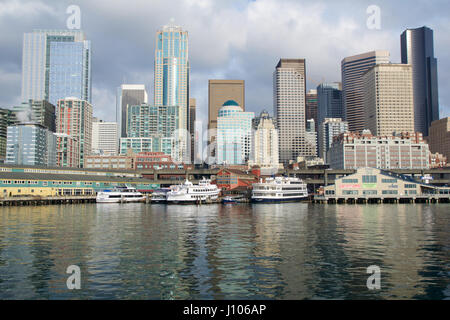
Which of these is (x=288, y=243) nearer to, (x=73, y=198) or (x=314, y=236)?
(x=314, y=236)

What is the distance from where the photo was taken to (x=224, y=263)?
3297cm

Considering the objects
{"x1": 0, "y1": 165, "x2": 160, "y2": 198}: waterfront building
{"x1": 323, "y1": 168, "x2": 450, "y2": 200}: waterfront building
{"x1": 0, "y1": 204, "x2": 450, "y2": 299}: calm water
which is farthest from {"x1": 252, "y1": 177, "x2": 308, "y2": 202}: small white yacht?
{"x1": 0, "y1": 204, "x2": 450, "y2": 299}: calm water

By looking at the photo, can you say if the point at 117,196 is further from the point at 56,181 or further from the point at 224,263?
the point at 224,263

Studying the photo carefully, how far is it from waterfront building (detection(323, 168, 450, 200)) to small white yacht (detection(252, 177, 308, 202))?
13.6m

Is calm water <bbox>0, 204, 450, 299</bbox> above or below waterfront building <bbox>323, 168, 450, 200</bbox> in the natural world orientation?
below

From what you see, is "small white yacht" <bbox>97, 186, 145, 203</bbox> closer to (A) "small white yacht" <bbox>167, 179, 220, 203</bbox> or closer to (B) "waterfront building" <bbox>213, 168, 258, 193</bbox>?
(A) "small white yacht" <bbox>167, 179, 220, 203</bbox>

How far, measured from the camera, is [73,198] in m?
130

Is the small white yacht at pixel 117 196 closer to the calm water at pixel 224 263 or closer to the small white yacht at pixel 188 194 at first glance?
the small white yacht at pixel 188 194

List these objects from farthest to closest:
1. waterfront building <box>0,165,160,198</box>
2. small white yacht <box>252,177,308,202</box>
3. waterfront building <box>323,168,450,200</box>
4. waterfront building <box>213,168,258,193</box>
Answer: waterfront building <box>213,168,258,193</box>
small white yacht <box>252,177,308,202</box>
waterfront building <box>323,168,450,200</box>
waterfront building <box>0,165,160,198</box>

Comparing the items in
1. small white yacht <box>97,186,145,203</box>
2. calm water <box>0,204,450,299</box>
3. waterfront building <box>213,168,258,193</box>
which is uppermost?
waterfront building <box>213,168,258,193</box>

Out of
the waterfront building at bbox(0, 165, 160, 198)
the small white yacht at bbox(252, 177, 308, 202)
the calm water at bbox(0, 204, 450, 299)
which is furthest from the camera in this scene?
the small white yacht at bbox(252, 177, 308, 202)

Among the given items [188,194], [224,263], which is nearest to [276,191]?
[188,194]

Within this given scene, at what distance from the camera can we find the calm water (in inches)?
987
